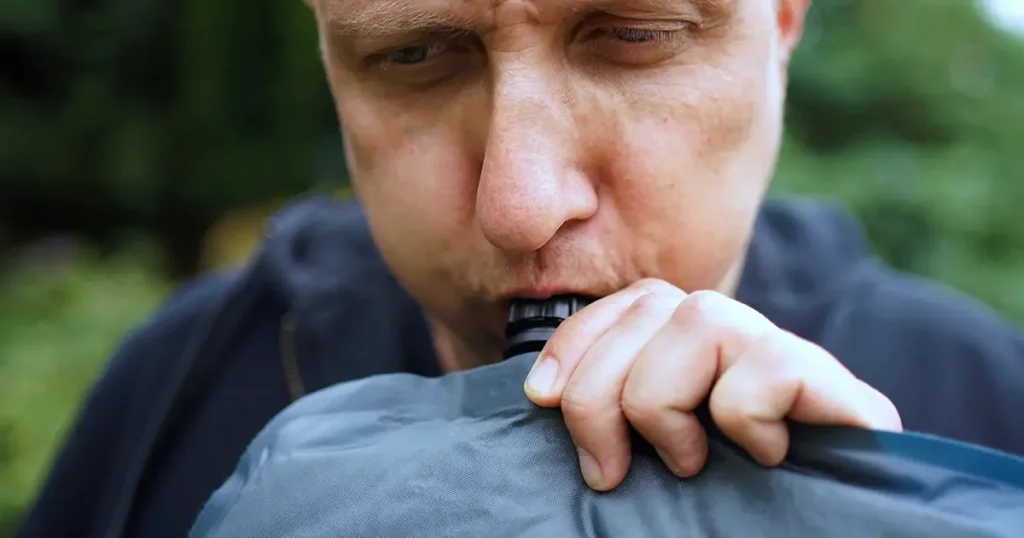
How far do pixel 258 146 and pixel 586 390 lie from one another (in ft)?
11.6

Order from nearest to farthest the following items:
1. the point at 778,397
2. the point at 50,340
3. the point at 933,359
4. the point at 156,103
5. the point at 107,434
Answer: the point at 778,397
the point at 933,359
the point at 107,434
the point at 50,340
the point at 156,103

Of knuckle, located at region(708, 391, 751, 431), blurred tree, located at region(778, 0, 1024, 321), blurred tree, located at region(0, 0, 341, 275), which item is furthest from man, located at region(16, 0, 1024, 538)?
blurred tree, located at region(0, 0, 341, 275)

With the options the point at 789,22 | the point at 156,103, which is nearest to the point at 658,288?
the point at 789,22

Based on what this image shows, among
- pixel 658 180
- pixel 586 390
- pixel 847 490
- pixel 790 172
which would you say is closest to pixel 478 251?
pixel 658 180

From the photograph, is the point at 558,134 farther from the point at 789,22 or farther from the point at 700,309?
the point at 789,22

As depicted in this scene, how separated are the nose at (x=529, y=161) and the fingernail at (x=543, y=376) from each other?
20 cm

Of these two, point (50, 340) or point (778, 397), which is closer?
point (778, 397)

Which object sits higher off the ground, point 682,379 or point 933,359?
point 682,379

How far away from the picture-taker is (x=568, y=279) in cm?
96

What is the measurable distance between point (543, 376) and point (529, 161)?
0.84ft

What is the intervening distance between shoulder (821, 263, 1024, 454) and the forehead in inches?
27.8

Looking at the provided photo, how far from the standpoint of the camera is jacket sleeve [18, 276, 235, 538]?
1.60 m

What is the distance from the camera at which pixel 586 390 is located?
2.30 feet

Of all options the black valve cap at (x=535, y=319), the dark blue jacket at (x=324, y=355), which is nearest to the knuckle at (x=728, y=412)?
the black valve cap at (x=535, y=319)
